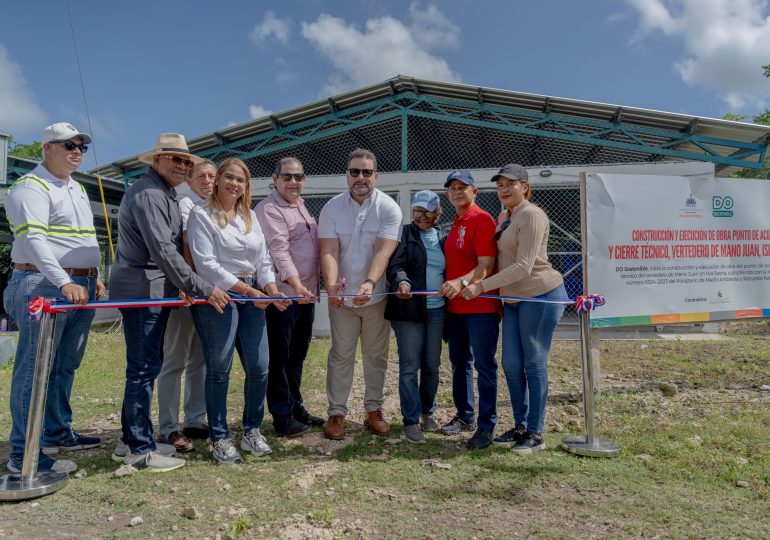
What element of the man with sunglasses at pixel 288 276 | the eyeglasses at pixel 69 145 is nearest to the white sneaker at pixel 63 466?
the man with sunglasses at pixel 288 276

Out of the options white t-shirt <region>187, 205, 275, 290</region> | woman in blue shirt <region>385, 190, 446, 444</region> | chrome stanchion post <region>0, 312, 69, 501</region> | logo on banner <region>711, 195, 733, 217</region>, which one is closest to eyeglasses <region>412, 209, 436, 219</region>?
woman in blue shirt <region>385, 190, 446, 444</region>

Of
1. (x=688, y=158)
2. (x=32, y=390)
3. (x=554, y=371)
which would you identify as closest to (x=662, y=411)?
(x=554, y=371)

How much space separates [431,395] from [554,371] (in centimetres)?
290

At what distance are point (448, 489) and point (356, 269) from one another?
1652 mm

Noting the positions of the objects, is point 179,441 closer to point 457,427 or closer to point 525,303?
point 457,427

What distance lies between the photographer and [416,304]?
12.9ft

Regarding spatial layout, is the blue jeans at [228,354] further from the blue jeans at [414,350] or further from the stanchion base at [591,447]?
the stanchion base at [591,447]

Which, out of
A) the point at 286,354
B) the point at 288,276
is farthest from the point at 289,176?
the point at 286,354

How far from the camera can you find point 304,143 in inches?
458

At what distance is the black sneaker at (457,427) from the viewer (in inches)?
165

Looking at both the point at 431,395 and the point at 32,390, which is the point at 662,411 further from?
the point at 32,390

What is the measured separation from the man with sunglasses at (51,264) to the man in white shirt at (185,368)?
1.86 feet

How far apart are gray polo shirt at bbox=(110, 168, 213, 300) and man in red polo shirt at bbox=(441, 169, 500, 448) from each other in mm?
1741

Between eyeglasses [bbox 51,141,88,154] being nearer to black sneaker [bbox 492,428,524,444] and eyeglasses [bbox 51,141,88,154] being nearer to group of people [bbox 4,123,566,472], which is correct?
group of people [bbox 4,123,566,472]
